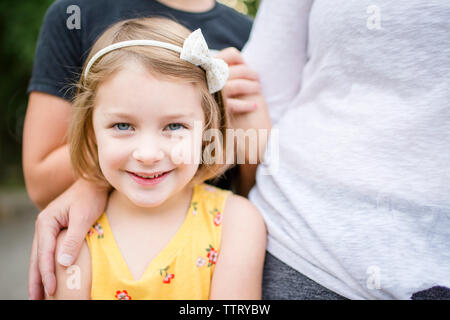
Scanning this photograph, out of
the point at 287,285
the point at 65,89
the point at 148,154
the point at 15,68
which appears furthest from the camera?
the point at 15,68

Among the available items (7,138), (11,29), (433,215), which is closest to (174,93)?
(433,215)

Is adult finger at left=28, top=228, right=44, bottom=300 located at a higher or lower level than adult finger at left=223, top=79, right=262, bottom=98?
lower

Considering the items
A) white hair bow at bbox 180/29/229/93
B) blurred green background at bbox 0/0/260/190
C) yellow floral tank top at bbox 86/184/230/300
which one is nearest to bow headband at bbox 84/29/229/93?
white hair bow at bbox 180/29/229/93

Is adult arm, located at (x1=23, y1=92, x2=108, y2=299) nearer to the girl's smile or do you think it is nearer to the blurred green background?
the girl's smile

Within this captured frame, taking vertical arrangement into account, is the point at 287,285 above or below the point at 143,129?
below

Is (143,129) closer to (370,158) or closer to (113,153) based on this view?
(113,153)

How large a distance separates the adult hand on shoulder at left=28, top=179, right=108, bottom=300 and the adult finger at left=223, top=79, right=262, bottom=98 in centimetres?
55

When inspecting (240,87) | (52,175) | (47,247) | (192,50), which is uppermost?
(192,50)

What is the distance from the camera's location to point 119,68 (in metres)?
1.02

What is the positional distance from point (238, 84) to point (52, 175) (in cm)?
72

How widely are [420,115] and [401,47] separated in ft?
0.66

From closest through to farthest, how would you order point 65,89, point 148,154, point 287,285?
point 148,154
point 287,285
point 65,89

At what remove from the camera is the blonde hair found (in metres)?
1.03

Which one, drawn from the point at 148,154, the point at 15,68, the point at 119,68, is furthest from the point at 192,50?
the point at 15,68
